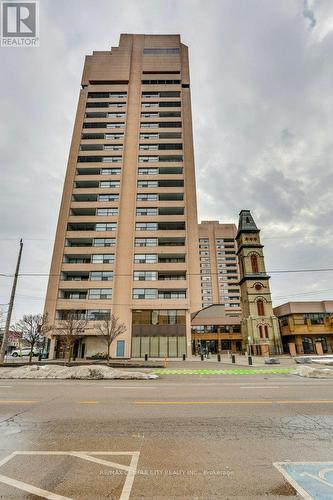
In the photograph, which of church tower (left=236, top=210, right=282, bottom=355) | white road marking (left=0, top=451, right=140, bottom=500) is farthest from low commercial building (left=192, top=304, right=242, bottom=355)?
white road marking (left=0, top=451, right=140, bottom=500)

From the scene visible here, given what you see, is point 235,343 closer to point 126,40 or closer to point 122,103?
point 122,103

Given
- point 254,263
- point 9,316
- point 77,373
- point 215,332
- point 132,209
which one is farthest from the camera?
point 215,332

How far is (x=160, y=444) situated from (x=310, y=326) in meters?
50.5

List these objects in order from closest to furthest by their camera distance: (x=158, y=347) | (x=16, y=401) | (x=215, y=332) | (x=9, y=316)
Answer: (x=16, y=401) < (x=9, y=316) < (x=158, y=347) < (x=215, y=332)

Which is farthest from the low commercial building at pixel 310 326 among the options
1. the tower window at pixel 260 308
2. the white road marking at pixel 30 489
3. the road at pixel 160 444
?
the white road marking at pixel 30 489

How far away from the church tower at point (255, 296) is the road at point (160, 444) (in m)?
39.1

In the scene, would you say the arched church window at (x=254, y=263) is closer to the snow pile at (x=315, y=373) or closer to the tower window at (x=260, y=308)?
the tower window at (x=260, y=308)

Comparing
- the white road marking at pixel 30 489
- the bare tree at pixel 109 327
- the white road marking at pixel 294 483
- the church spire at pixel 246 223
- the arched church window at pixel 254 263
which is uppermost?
the church spire at pixel 246 223

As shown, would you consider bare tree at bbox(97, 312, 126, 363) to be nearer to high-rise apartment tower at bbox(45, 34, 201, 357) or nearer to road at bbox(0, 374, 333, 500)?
high-rise apartment tower at bbox(45, 34, 201, 357)

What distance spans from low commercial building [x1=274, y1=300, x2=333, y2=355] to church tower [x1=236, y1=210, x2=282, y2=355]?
3.50m

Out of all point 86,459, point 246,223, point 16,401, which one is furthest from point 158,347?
point 86,459

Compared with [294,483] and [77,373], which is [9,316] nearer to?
[77,373]

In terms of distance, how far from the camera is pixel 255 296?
49250 millimetres

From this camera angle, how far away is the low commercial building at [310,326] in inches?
1836
